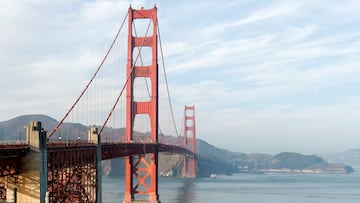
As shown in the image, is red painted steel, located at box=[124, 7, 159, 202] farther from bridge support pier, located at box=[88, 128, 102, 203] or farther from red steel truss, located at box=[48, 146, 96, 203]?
red steel truss, located at box=[48, 146, 96, 203]

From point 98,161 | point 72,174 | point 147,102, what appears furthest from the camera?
point 147,102

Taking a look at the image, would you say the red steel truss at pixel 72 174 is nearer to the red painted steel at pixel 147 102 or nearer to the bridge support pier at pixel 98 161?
the bridge support pier at pixel 98 161

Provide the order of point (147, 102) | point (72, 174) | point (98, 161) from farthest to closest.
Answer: point (147, 102)
point (98, 161)
point (72, 174)

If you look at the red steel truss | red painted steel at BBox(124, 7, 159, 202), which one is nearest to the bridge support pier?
the red steel truss

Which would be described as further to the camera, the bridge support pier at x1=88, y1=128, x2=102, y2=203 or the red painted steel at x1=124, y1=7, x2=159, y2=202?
the red painted steel at x1=124, y1=7, x2=159, y2=202

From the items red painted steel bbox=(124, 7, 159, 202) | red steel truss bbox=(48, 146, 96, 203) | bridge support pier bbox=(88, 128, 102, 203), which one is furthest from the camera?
red painted steel bbox=(124, 7, 159, 202)

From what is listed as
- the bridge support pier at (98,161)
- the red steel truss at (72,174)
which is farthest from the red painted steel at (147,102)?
the red steel truss at (72,174)

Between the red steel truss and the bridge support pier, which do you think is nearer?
the red steel truss

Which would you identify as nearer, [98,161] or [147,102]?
[98,161]

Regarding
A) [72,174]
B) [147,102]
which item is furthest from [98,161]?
[147,102]

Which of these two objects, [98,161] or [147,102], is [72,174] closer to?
[98,161]

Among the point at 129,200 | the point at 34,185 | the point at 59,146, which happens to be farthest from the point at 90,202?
the point at 129,200

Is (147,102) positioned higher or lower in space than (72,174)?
higher

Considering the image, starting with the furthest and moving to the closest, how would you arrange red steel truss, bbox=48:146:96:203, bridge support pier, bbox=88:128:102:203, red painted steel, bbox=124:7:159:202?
red painted steel, bbox=124:7:159:202
bridge support pier, bbox=88:128:102:203
red steel truss, bbox=48:146:96:203
